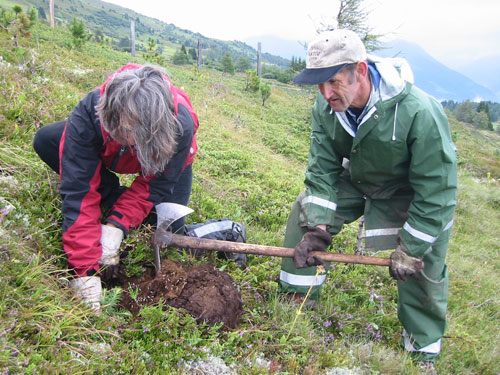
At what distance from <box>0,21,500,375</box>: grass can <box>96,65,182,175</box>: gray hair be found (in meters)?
0.92

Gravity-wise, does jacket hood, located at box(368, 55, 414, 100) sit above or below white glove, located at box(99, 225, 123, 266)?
above

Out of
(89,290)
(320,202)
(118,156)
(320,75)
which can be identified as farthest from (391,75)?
(89,290)

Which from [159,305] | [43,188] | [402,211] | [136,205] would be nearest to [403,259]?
[402,211]

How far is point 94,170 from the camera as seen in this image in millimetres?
2395

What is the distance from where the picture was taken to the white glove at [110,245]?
2.42 meters

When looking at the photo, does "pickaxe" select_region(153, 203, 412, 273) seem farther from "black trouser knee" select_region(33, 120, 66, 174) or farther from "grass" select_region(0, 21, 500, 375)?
"black trouser knee" select_region(33, 120, 66, 174)

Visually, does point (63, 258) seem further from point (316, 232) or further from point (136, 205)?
point (316, 232)

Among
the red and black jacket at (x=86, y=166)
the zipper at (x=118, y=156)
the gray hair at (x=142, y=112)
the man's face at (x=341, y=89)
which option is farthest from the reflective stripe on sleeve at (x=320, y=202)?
the zipper at (x=118, y=156)

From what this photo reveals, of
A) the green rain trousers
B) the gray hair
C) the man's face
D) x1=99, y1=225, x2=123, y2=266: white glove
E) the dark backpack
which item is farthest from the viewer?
the dark backpack

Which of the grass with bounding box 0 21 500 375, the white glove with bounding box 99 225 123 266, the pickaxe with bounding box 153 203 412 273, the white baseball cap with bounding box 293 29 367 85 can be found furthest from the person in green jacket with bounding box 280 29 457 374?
the white glove with bounding box 99 225 123 266

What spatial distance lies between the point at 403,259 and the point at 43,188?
285 centimetres

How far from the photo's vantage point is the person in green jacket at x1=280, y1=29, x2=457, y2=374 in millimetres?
2273

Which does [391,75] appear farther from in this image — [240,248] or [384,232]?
[240,248]

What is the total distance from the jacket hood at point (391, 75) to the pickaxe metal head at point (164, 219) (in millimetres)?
1599
